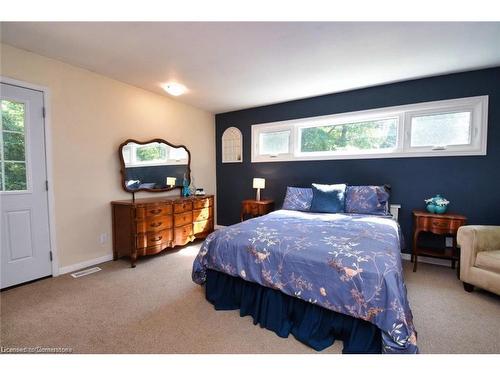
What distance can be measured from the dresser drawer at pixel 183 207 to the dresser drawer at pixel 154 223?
0.53 ft

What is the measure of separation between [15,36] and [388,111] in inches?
172

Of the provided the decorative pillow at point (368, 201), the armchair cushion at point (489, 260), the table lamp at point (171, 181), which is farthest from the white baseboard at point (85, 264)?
the armchair cushion at point (489, 260)

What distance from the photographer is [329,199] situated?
10.5ft

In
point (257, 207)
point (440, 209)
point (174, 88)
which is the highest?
point (174, 88)

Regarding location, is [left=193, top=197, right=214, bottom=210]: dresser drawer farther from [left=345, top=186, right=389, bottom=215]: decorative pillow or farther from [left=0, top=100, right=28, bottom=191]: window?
[left=345, top=186, right=389, bottom=215]: decorative pillow

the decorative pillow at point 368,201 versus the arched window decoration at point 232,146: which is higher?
the arched window decoration at point 232,146

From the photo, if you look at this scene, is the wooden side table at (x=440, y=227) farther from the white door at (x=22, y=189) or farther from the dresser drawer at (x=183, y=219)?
the white door at (x=22, y=189)

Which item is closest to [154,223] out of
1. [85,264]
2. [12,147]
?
[85,264]

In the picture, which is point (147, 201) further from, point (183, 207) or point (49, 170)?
point (49, 170)

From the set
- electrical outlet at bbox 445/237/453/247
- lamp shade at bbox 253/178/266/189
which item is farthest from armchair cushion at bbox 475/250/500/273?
lamp shade at bbox 253/178/266/189

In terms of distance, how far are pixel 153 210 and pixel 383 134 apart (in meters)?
3.52

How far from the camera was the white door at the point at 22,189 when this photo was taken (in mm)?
2287

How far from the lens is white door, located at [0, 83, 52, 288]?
2.29 metres
